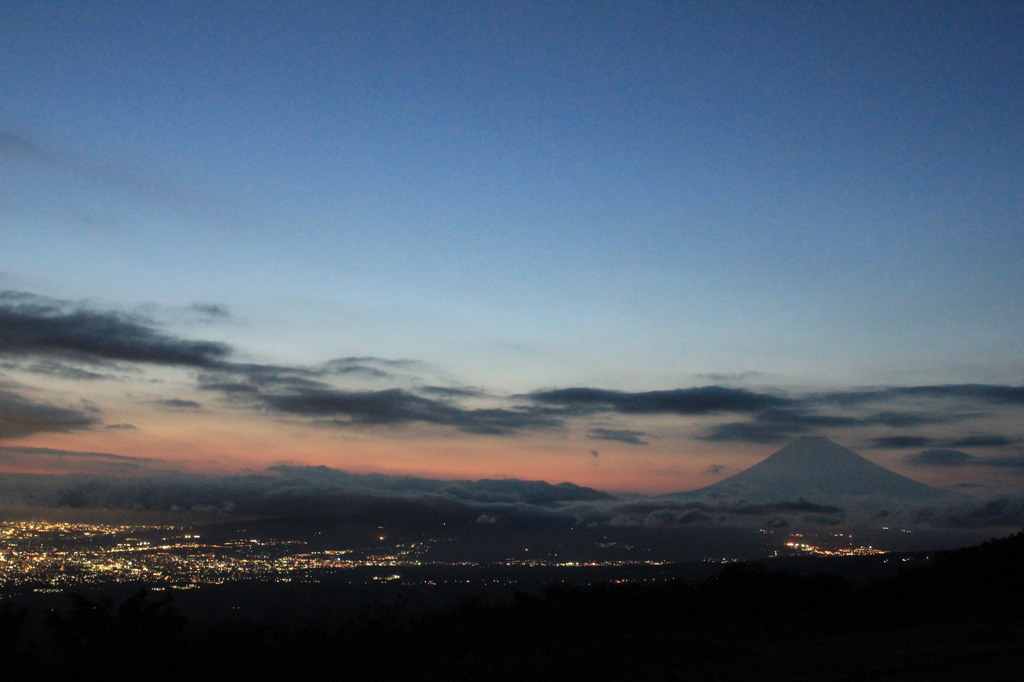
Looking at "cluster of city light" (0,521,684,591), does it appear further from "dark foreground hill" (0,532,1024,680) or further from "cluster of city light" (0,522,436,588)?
"dark foreground hill" (0,532,1024,680)

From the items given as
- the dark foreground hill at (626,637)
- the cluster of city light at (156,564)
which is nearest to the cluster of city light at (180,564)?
the cluster of city light at (156,564)

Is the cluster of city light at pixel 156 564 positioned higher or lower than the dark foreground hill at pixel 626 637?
lower

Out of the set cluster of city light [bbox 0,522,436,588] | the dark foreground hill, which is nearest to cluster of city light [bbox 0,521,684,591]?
cluster of city light [bbox 0,522,436,588]

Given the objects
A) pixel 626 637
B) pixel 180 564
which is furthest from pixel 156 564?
pixel 626 637

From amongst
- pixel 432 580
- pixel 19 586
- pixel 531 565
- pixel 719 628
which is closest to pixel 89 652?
pixel 719 628

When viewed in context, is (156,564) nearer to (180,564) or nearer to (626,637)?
(180,564)

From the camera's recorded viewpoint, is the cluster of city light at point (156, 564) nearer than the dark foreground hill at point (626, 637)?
No

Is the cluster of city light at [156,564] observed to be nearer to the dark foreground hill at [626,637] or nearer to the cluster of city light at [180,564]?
the cluster of city light at [180,564]

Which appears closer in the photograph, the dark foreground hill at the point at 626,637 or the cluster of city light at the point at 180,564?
the dark foreground hill at the point at 626,637
